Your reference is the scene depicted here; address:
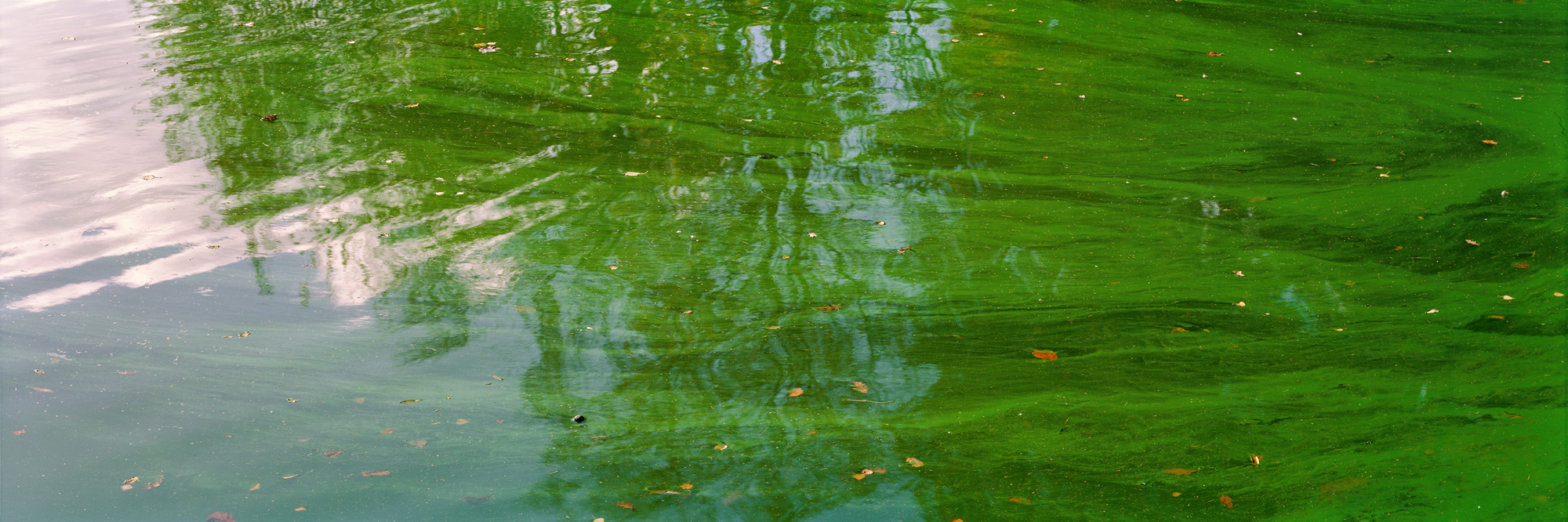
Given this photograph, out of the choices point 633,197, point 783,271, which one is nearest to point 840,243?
point 783,271

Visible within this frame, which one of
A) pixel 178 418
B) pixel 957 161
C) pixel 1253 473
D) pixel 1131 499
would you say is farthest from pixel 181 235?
pixel 1253 473

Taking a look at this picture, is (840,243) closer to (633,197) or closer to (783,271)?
(783,271)

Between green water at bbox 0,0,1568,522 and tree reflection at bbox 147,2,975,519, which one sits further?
tree reflection at bbox 147,2,975,519

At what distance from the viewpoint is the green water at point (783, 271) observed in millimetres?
1930

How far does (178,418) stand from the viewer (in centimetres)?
204

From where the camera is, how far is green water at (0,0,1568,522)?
193 cm

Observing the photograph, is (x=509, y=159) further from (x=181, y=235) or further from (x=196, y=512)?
(x=196, y=512)

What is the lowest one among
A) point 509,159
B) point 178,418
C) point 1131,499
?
point 1131,499

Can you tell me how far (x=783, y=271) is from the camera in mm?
2682

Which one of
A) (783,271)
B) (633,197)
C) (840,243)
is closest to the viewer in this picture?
(783,271)

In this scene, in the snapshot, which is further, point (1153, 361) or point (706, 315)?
point (706, 315)

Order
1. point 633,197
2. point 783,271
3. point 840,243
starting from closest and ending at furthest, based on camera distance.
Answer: point 783,271 < point 840,243 < point 633,197

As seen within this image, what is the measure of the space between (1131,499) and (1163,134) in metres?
2.05

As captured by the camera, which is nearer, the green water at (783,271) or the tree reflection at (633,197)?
the green water at (783,271)
